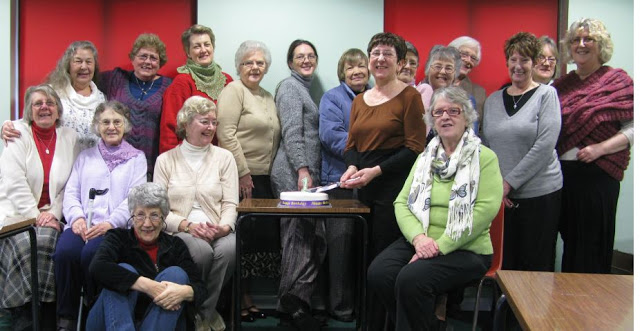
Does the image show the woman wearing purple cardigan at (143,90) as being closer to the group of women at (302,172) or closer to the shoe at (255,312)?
the group of women at (302,172)

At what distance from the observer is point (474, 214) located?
2545 millimetres

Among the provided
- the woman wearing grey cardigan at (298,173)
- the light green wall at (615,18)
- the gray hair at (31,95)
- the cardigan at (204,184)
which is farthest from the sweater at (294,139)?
the light green wall at (615,18)

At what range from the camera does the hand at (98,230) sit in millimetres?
3027

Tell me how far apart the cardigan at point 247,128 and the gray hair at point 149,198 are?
719 mm

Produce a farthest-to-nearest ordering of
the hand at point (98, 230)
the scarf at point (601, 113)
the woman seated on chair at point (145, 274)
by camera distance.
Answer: the scarf at point (601, 113), the hand at point (98, 230), the woman seated on chair at point (145, 274)

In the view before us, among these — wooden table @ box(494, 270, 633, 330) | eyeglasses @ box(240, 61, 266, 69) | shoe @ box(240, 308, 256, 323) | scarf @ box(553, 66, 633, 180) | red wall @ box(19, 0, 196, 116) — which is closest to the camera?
wooden table @ box(494, 270, 633, 330)

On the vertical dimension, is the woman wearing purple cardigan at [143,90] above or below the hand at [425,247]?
above

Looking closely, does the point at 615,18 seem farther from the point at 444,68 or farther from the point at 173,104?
the point at 173,104

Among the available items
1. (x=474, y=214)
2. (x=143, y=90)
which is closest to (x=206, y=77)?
(x=143, y=90)

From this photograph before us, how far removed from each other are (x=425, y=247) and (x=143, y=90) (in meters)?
2.08

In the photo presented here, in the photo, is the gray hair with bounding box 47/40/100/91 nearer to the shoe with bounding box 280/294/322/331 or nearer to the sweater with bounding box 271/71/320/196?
the sweater with bounding box 271/71/320/196

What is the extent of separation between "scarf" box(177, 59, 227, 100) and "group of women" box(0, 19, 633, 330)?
1cm

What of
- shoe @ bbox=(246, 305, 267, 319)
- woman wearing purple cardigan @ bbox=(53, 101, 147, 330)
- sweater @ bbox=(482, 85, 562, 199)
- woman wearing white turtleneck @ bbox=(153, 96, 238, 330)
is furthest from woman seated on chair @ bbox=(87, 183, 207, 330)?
sweater @ bbox=(482, 85, 562, 199)

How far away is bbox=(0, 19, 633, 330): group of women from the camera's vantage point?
2.63m
